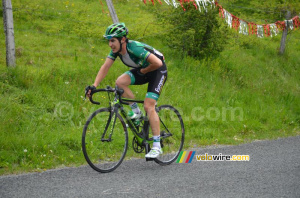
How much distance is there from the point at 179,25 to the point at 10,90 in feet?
18.8

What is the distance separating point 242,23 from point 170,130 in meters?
6.85

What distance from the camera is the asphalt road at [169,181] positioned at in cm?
470

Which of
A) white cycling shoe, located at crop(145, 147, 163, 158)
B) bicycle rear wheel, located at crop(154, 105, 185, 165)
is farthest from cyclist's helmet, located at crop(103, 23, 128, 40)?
white cycling shoe, located at crop(145, 147, 163, 158)

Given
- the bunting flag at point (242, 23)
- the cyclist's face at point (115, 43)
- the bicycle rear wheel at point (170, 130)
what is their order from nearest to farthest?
the cyclist's face at point (115, 43)
the bicycle rear wheel at point (170, 130)
the bunting flag at point (242, 23)

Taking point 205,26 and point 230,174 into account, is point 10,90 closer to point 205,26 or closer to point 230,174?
point 230,174

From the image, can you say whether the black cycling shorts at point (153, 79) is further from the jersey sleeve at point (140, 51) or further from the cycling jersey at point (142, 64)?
the jersey sleeve at point (140, 51)

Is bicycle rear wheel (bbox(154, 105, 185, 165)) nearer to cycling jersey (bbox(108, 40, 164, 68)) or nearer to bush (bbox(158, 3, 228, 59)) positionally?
cycling jersey (bbox(108, 40, 164, 68))

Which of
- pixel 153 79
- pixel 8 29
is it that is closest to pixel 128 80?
pixel 153 79

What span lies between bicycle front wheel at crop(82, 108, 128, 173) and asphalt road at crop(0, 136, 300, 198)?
0.15 meters

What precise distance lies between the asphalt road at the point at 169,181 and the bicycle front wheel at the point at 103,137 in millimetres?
151

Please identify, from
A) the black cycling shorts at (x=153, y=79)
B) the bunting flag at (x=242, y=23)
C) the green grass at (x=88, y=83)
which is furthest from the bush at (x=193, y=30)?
the black cycling shorts at (x=153, y=79)

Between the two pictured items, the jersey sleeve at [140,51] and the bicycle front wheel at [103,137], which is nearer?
the bicycle front wheel at [103,137]

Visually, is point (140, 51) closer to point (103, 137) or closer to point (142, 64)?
point (142, 64)

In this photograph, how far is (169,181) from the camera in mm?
5191
